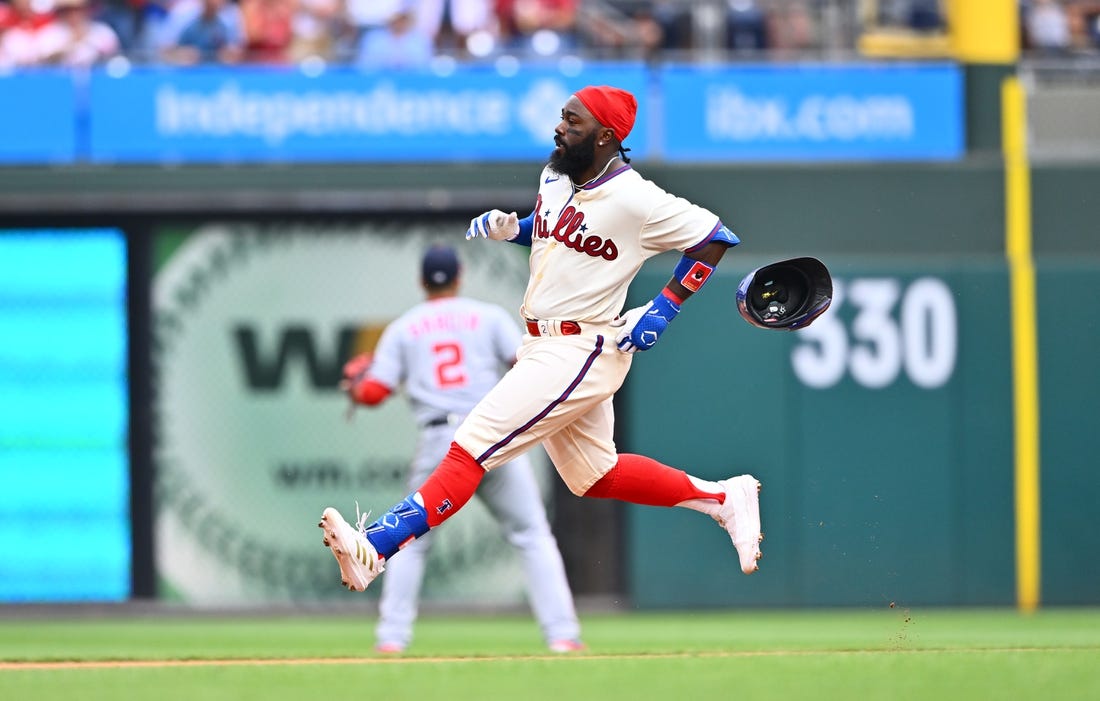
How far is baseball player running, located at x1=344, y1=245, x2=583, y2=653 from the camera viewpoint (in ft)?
27.9

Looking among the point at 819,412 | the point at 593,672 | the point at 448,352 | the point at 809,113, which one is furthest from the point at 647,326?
the point at 809,113

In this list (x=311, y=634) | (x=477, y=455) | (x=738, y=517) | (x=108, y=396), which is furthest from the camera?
(x=108, y=396)

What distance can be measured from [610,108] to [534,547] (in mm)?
2670

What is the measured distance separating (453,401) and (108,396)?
12.5ft

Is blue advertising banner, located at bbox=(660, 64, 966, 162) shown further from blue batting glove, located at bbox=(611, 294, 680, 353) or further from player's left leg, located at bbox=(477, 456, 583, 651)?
blue batting glove, located at bbox=(611, 294, 680, 353)

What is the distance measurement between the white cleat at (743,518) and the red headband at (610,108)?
149 centimetres

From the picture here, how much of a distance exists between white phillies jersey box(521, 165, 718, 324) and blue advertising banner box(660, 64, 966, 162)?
574cm

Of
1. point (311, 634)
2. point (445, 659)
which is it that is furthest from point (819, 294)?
point (311, 634)

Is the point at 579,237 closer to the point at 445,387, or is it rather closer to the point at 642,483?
the point at 642,483

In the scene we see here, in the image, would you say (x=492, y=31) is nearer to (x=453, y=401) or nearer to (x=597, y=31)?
(x=597, y=31)

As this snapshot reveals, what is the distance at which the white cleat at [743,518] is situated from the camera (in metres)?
7.06

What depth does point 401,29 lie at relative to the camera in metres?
12.7

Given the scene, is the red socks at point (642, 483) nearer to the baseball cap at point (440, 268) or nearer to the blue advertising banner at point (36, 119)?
the baseball cap at point (440, 268)

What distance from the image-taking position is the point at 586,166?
6578mm
